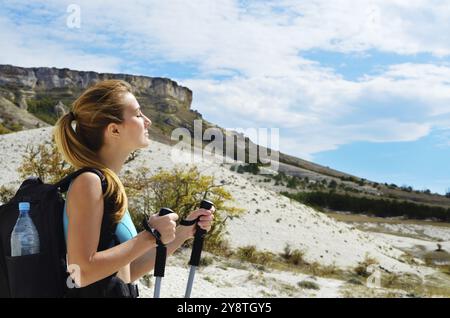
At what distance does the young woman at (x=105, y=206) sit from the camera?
1932mm

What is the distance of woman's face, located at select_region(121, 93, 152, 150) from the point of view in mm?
2234

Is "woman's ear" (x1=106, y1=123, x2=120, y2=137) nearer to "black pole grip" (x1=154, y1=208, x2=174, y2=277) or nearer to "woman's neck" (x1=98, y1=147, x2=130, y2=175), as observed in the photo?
"woman's neck" (x1=98, y1=147, x2=130, y2=175)

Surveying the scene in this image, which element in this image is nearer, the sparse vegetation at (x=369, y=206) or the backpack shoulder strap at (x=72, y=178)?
the backpack shoulder strap at (x=72, y=178)

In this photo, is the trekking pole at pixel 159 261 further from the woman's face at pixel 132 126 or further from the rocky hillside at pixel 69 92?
the rocky hillside at pixel 69 92

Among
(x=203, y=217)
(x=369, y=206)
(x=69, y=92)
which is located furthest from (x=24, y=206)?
(x=69, y=92)

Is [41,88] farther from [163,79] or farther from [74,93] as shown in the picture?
[163,79]

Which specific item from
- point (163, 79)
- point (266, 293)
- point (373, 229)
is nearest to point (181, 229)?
point (266, 293)

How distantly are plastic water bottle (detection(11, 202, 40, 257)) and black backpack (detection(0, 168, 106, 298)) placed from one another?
2cm

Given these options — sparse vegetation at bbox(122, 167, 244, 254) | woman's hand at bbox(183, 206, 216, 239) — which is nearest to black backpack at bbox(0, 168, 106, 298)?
woman's hand at bbox(183, 206, 216, 239)

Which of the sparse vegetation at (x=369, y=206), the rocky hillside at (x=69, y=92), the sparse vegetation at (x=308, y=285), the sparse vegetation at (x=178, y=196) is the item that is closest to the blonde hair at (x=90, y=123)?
the sparse vegetation at (x=308, y=285)

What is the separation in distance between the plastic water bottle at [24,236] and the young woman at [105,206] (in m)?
0.12

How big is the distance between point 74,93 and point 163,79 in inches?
1364

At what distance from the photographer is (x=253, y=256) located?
48.9 ft
